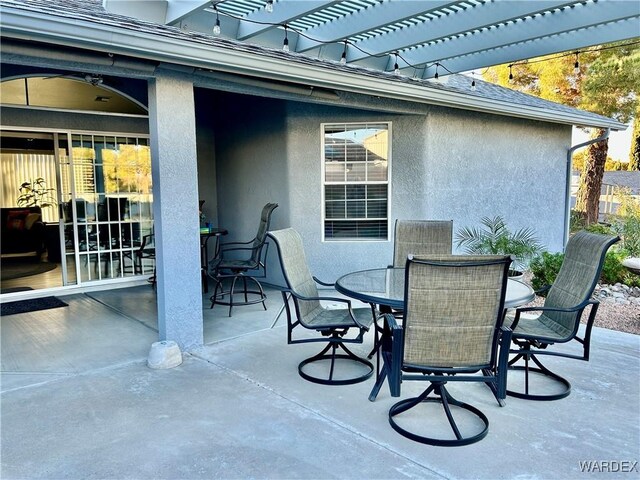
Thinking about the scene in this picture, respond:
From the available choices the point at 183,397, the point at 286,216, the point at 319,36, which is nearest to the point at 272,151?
the point at 286,216

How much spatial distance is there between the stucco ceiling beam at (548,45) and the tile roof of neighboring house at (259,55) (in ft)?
1.21

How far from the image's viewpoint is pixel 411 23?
16.6 ft

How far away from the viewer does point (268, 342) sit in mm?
4793

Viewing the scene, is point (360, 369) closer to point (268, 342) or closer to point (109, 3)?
point (268, 342)

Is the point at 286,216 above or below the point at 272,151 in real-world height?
below

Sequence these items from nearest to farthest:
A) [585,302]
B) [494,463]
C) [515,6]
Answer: [494,463]
[585,302]
[515,6]

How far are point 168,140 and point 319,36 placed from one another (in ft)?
7.06

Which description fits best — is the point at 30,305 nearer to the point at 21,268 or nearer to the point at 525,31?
the point at 21,268

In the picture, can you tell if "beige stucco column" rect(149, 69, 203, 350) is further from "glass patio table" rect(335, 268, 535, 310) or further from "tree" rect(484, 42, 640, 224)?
"tree" rect(484, 42, 640, 224)

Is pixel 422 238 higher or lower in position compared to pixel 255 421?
higher

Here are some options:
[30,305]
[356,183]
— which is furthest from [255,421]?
[30,305]

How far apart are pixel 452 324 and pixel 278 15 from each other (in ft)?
11.1

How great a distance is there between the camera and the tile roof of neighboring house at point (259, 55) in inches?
131

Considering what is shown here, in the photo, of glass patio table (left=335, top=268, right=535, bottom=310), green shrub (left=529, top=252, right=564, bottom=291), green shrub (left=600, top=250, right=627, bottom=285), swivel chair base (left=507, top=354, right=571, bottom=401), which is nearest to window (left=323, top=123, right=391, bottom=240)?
green shrub (left=529, top=252, right=564, bottom=291)
